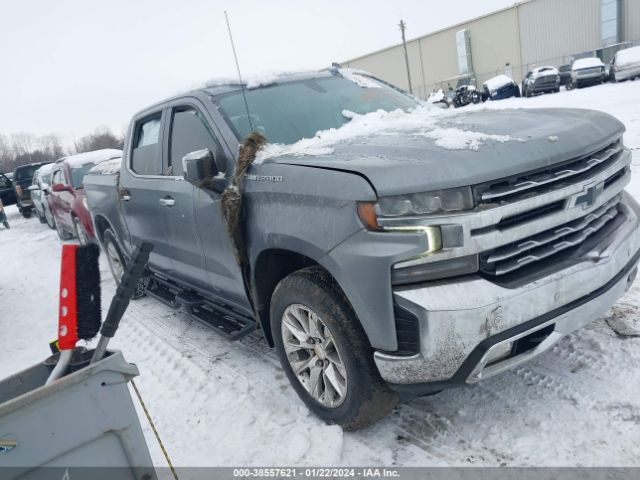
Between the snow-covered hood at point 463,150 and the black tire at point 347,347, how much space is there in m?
0.59

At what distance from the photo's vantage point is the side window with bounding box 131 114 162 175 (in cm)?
405

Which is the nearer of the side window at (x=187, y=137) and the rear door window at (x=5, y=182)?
the side window at (x=187, y=137)

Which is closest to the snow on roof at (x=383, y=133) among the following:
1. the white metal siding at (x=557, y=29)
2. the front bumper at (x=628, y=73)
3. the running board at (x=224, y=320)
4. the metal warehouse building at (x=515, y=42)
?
the running board at (x=224, y=320)

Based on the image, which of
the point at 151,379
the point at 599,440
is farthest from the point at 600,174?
the point at 151,379

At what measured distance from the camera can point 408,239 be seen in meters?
2.02

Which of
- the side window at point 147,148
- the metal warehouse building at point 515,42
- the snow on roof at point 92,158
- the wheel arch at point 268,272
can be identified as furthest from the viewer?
the metal warehouse building at point 515,42

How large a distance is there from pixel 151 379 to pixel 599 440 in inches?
112

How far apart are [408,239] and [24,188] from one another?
20301mm

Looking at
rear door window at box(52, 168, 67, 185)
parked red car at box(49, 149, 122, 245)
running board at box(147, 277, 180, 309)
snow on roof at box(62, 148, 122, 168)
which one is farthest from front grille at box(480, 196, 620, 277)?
rear door window at box(52, 168, 67, 185)

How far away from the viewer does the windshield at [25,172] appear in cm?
1894

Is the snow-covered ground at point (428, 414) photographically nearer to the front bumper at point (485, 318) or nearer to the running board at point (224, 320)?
the running board at point (224, 320)

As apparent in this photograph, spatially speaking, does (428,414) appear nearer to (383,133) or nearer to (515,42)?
(383,133)

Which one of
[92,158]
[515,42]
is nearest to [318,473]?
[92,158]

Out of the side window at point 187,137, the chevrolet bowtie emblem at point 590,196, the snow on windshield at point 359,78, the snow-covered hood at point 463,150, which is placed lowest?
the chevrolet bowtie emblem at point 590,196
